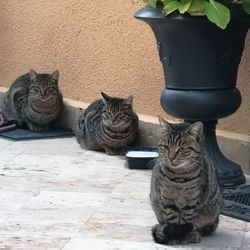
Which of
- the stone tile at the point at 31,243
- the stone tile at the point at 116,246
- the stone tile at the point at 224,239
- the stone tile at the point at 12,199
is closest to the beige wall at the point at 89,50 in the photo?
the stone tile at the point at 224,239

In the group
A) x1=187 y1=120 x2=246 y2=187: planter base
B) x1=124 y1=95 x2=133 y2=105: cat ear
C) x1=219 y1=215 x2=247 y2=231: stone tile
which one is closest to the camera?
x1=219 y1=215 x2=247 y2=231: stone tile

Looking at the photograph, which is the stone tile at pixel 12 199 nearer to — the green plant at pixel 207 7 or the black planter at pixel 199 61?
the black planter at pixel 199 61

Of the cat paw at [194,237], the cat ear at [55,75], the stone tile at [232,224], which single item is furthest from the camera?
the cat ear at [55,75]

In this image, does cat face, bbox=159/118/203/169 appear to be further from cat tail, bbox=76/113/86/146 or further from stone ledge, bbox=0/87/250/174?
cat tail, bbox=76/113/86/146

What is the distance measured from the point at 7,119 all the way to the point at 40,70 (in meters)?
0.57

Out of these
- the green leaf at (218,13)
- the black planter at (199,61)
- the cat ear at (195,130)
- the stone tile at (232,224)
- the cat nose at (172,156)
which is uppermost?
the green leaf at (218,13)

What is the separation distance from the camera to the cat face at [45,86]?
720 cm

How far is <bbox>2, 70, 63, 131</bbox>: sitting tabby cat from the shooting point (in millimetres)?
7215

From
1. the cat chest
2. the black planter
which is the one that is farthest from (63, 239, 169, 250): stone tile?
the black planter

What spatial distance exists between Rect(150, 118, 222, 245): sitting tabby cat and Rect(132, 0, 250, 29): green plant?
31.5 inches

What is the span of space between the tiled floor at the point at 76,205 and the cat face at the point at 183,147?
457mm

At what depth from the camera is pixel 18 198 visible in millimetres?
5117

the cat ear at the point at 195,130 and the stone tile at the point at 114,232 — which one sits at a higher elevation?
the cat ear at the point at 195,130

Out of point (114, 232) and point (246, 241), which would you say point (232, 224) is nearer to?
point (246, 241)
